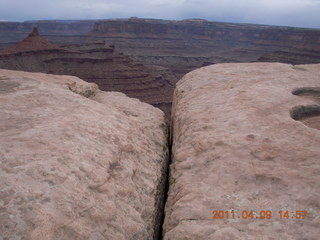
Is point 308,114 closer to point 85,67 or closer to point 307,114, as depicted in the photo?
point 307,114

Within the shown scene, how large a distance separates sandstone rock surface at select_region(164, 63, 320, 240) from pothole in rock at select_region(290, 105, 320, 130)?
1 cm

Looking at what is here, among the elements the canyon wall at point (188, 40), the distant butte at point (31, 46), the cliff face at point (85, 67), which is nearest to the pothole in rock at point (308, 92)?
the cliff face at point (85, 67)

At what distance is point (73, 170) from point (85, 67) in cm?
3589

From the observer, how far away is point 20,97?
3307 mm

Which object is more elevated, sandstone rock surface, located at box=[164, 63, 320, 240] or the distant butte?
sandstone rock surface, located at box=[164, 63, 320, 240]

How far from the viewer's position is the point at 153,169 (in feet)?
9.55

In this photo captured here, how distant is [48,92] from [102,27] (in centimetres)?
7718

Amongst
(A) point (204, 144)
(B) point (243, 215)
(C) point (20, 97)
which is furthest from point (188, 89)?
(B) point (243, 215)

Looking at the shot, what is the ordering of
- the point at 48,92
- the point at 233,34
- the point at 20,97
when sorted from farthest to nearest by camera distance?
A: the point at 233,34 < the point at 48,92 < the point at 20,97

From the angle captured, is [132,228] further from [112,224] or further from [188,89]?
[188,89]

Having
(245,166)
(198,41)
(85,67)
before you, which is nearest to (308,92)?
(245,166)

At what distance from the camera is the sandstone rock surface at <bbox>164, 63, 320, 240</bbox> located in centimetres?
195

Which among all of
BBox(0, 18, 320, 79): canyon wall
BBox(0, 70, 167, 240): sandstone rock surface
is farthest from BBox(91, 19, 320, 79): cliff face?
BBox(0, 70, 167, 240): sandstone rock surface

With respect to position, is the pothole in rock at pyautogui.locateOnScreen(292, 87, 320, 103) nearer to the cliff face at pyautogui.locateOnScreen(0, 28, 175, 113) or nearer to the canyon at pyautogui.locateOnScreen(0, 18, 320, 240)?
the canyon at pyautogui.locateOnScreen(0, 18, 320, 240)
